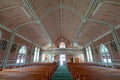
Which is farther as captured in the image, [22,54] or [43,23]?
[22,54]

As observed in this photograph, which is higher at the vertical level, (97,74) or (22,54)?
(22,54)

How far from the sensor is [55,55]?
59.6 ft

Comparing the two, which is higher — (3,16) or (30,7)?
(30,7)

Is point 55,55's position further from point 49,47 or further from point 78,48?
point 78,48

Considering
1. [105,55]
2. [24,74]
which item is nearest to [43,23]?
[24,74]

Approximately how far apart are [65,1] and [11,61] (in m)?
7.70

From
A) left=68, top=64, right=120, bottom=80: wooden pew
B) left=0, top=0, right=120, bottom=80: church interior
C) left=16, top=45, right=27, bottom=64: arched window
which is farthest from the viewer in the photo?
left=16, top=45, right=27, bottom=64: arched window

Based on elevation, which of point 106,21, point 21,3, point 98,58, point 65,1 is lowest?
point 98,58

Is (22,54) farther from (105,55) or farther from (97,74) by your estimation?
(105,55)

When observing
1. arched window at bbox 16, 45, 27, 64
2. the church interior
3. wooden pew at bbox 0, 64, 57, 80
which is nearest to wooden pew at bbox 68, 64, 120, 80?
the church interior

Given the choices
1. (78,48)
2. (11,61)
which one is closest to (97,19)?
(11,61)

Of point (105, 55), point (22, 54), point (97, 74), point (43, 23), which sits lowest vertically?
point (97, 74)

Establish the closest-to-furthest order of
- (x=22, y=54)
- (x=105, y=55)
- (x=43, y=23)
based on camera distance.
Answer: (x=43, y=23) < (x=105, y=55) < (x=22, y=54)

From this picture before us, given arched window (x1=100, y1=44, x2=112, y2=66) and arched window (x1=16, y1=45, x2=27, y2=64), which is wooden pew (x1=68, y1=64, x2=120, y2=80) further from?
arched window (x1=16, y1=45, x2=27, y2=64)
